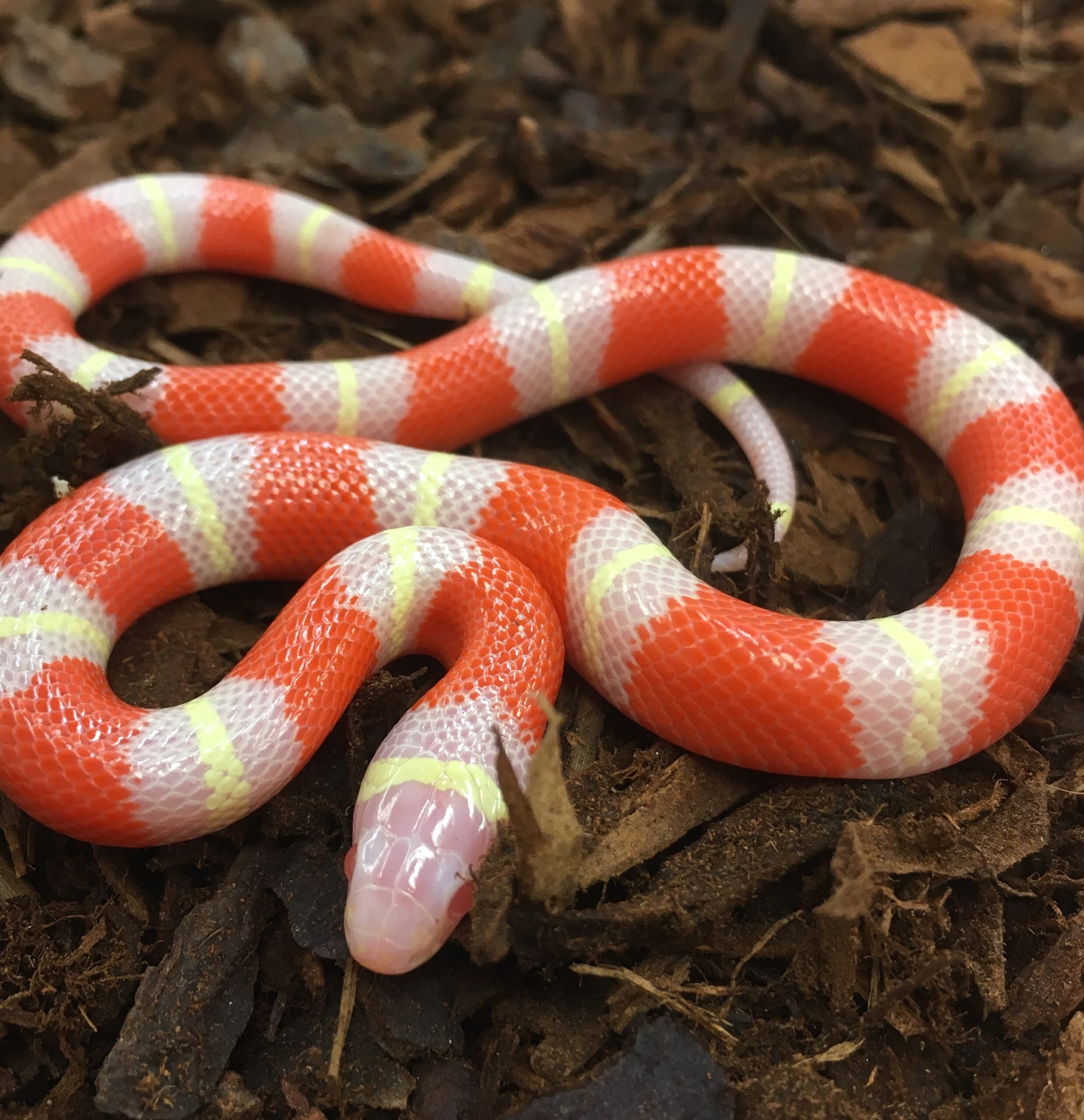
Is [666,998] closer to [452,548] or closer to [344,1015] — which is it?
[344,1015]

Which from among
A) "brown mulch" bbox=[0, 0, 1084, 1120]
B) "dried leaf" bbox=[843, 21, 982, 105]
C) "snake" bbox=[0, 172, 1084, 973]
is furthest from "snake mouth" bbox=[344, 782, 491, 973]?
"dried leaf" bbox=[843, 21, 982, 105]

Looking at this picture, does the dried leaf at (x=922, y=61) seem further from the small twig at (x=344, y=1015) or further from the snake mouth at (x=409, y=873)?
the small twig at (x=344, y=1015)

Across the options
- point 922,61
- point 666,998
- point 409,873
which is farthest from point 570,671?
point 922,61

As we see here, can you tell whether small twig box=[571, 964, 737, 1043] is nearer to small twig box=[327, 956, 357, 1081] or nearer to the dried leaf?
small twig box=[327, 956, 357, 1081]

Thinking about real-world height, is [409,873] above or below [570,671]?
above

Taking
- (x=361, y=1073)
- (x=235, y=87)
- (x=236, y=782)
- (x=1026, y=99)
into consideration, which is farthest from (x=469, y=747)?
(x=1026, y=99)

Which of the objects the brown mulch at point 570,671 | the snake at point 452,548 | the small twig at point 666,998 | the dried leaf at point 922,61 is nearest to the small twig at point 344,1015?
the brown mulch at point 570,671
